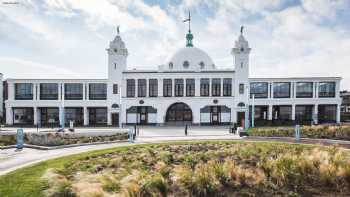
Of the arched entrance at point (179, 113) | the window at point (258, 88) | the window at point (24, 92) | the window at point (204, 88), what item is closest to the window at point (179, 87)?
the arched entrance at point (179, 113)

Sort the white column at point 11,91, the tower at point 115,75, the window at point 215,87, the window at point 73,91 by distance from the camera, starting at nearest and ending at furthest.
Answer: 1. the tower at point 115,75
2. the white column at point 11,91
3. the window at point 215,87
4. the window at point 73,91

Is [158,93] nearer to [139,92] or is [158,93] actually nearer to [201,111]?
[139,92]

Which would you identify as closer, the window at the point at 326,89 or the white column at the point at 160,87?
the white column at the point at 160,87

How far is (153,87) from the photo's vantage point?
127 ft

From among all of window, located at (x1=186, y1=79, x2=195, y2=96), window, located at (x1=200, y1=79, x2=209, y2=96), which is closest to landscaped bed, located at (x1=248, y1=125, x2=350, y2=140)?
window, located at (x1=200, y1=79, x2=209, y2=96)

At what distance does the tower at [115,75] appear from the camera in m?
37.9

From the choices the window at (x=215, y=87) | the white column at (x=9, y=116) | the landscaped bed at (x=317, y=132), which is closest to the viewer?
the landscaped bed at (x=317, y=132)

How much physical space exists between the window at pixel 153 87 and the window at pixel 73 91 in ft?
44.5

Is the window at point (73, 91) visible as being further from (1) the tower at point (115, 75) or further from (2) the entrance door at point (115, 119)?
(2) the entrance door at point (115, 119)

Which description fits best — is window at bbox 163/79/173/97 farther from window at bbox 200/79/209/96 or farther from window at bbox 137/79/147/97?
window at bbox 200/79/209/96

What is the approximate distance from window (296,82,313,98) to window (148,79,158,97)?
1075 inches

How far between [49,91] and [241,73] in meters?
37.4

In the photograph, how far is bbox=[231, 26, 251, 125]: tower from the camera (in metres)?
37.8

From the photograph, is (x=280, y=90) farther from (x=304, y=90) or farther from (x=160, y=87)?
(x=160, y=87)
